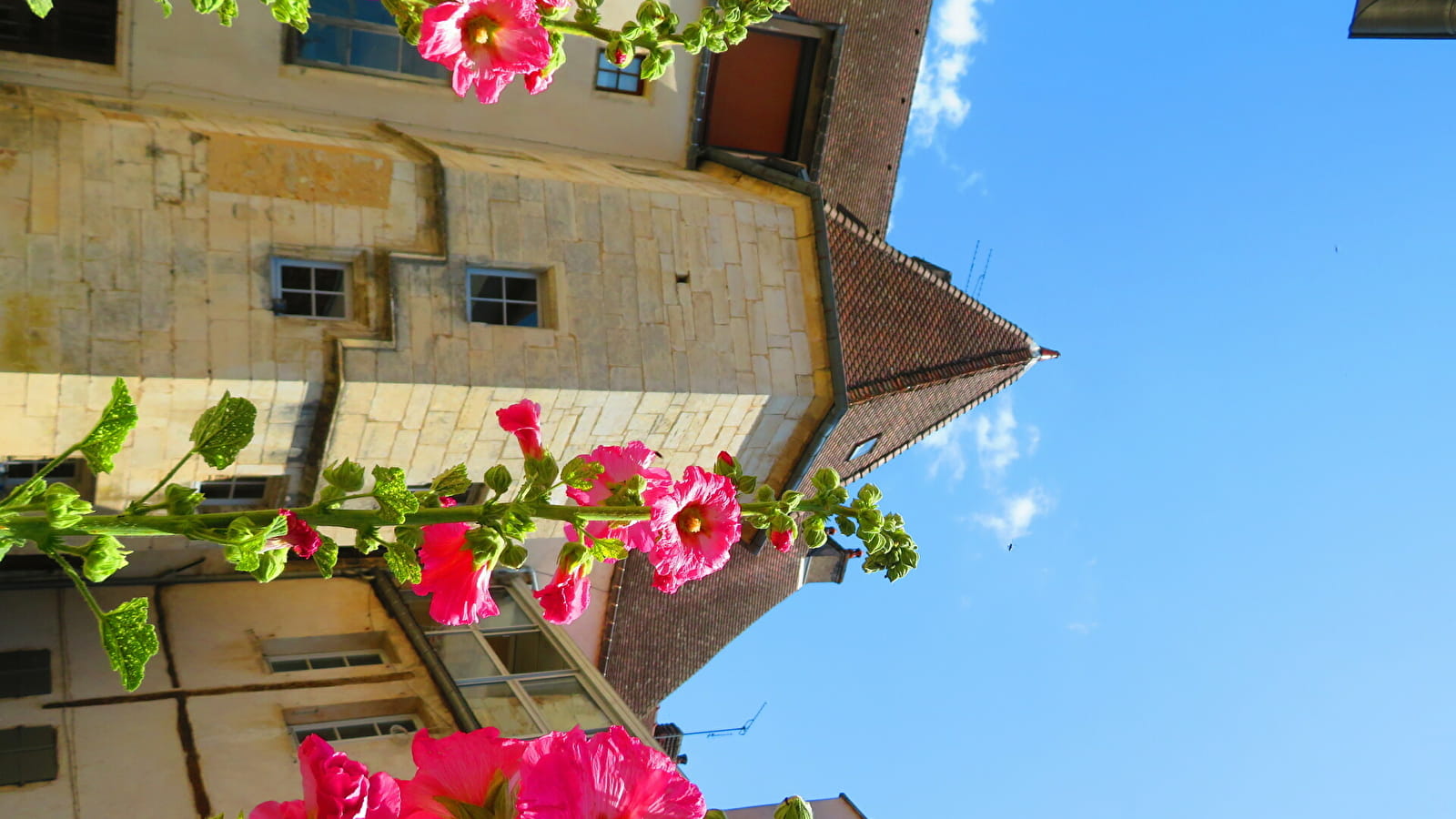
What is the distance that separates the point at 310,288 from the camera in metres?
11.7

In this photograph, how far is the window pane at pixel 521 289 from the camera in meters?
12.6

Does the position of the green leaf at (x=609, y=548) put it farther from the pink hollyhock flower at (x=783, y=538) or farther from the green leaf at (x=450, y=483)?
the pink hollyhock flower at (x=783, y=538)

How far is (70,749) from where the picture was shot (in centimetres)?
1088

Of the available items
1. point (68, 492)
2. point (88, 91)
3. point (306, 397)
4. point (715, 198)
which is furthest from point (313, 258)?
point (68, 492)

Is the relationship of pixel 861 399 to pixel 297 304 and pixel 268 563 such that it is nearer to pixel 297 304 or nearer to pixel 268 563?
pixel 297 304

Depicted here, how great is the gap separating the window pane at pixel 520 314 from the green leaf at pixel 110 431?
865cm

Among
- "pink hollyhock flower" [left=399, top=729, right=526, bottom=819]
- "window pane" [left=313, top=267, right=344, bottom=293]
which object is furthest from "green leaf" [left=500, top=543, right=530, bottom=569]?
"window pane" [left=313, top=267, right=344, bottom=293]

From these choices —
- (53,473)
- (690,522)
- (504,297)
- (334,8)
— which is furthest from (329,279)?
(690,522)

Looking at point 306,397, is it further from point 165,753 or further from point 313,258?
point 165,753

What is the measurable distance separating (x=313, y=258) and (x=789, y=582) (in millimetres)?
9603

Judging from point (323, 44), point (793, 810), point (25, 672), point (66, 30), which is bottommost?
point (25, 672)

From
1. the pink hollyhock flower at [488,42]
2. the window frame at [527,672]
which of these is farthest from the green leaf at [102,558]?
the window frame at [527,672]

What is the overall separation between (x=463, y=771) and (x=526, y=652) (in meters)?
11.9

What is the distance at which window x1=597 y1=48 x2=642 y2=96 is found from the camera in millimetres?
15133
